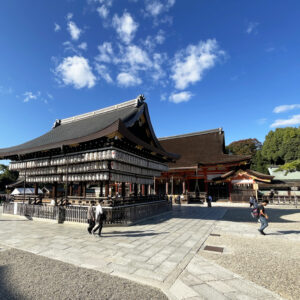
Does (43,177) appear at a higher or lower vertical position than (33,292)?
higher

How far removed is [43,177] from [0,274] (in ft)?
36.5

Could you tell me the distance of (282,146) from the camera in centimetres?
4306

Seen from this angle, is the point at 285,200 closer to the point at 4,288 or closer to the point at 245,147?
the point at 4,288

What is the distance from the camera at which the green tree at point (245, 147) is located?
53.0 m

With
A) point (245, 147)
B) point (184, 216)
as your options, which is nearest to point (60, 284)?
point (184, 216)

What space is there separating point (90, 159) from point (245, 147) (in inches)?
2078

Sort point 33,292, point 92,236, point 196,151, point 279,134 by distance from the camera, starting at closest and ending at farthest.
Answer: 1. point 33,292
2. point 92,236
3. point 196,151
4. point 279,134

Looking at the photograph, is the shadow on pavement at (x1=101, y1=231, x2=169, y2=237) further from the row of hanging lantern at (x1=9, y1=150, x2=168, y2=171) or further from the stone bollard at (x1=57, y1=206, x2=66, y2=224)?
the stone bollard at (x1=57, y1=206, x2=66, y2=224)

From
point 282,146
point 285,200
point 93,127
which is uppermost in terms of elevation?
point 282,146

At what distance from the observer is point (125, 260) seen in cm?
537

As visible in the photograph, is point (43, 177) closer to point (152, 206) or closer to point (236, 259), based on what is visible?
point (152, 206)

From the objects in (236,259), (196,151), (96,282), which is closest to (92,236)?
(96,282)

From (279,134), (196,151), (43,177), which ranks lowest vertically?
(43,177)

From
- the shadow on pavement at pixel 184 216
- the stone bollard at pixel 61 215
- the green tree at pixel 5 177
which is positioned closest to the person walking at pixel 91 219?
the shadow on pavement at pixel 184 216
